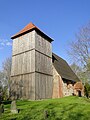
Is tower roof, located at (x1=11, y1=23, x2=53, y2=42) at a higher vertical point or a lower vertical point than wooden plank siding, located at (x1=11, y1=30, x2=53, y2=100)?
higher

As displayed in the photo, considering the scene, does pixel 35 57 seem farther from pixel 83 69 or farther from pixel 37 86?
pixel 83 69

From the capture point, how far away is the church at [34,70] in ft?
71.9

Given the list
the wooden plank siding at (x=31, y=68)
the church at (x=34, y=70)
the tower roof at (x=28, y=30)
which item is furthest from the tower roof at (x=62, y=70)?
the tower roof at (x=28, y=30)

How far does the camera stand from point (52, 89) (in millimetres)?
24797

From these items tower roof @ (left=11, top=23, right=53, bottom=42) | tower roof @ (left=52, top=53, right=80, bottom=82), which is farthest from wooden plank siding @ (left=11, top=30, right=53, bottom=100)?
tower roof @ (left=52, top=53, right=80, bottom=82)

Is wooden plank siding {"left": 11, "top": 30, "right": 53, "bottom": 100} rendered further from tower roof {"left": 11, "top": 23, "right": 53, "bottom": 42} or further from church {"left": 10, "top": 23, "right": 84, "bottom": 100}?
tower roof {"left": 11, "top": 23, "right": 53, "bottom": 42}

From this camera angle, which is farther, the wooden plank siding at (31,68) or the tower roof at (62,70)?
the tower roof at (62,70)

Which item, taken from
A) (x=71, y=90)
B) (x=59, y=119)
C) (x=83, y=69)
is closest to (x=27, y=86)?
(x=71, y=90)

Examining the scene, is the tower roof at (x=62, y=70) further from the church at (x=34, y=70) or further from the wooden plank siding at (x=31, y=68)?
the wooden plank siding at (x=31, y=68)

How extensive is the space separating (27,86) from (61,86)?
228 inches

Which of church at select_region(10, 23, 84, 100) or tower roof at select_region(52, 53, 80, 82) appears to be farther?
tower roof at select_region(52, 53, 80, 82)

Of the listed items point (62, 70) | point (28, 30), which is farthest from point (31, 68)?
point (62, 70)

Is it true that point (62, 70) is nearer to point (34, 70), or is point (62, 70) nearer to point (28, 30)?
point (34, 70)

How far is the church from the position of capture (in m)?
21.9
